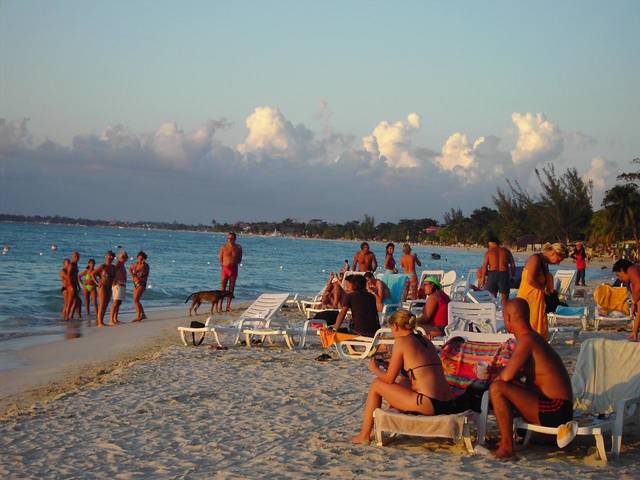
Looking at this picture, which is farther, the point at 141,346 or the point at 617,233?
the point at 617,233

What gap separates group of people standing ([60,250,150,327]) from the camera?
1414cm

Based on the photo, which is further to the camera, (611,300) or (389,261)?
(389,261)

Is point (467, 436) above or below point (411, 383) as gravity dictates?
below

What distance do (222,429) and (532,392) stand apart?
2268 mm

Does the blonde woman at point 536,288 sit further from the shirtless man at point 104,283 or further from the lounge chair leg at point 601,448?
the shirtless man at point 104,283

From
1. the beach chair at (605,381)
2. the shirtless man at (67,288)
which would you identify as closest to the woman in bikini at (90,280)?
the shirtless man at (67,288)

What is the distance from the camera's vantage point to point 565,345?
9906 millimetres

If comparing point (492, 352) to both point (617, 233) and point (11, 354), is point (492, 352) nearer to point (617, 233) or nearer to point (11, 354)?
point (11, 354)

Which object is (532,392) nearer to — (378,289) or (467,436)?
(467,436)

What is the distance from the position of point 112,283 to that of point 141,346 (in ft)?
10.7

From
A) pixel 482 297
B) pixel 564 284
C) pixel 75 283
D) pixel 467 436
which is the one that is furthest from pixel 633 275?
pixel 75 283

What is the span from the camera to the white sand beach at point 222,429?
4.60 metres

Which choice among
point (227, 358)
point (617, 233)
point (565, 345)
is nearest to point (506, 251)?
point (565, 345)

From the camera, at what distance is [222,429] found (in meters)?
5.63
